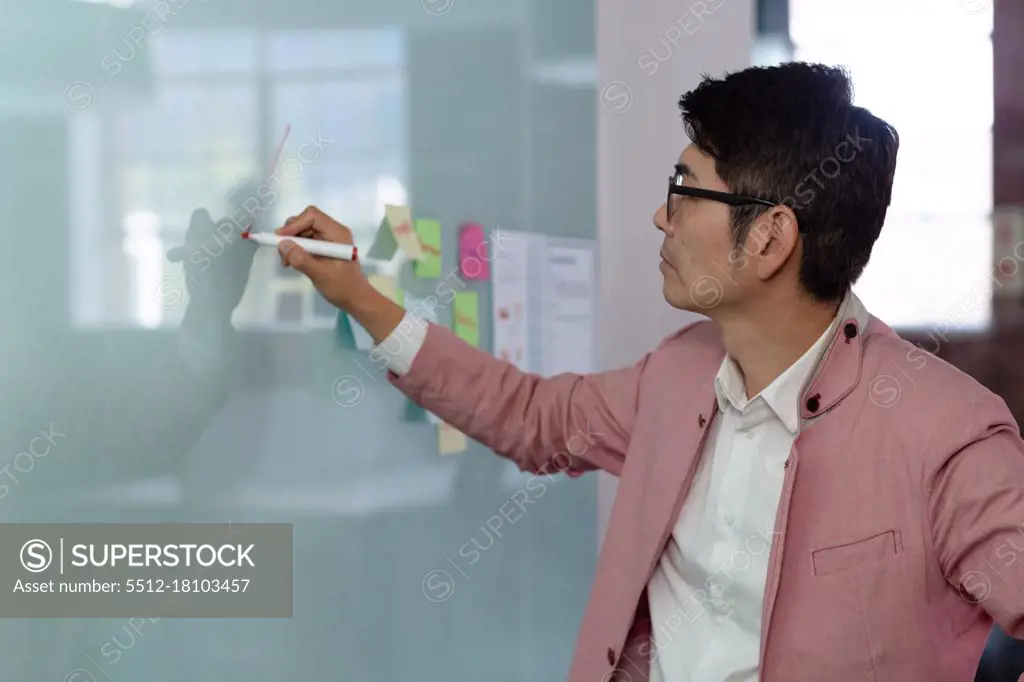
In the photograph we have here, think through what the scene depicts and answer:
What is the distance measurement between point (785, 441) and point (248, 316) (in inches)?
30.4

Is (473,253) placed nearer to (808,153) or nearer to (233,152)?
(233,152)

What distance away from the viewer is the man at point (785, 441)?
1.30m

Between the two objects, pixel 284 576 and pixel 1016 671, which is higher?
pixel 284 576

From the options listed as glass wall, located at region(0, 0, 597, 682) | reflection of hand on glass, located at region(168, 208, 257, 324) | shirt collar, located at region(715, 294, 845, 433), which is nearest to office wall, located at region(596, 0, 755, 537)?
glass wall, located at region(0, 0, 597, 682)

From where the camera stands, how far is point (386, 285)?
1734 mm

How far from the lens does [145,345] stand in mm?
1365

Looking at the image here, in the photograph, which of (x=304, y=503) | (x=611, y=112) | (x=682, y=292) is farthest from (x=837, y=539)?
(x=611, y=112)

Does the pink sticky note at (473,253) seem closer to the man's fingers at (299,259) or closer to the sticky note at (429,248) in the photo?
the sticky note at (429,248)

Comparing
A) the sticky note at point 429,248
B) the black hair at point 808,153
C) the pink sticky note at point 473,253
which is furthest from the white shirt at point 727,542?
the pink sticky note at point 473,253

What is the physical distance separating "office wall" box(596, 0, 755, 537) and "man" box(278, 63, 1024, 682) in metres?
0.94

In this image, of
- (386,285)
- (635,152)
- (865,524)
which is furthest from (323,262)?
(635,152)

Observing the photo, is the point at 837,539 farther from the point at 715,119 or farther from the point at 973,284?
the point at 973,284

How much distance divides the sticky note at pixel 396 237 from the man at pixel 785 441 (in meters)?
0.17

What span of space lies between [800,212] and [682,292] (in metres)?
0.19
